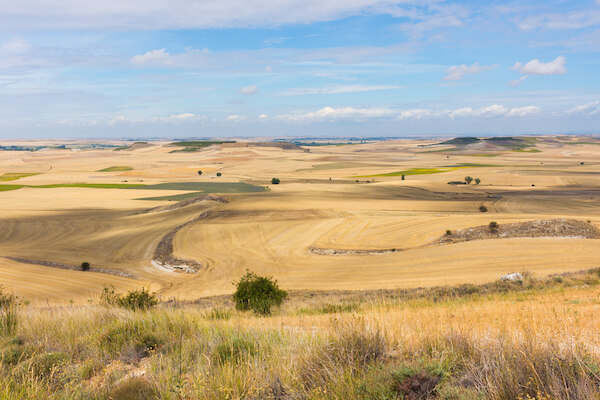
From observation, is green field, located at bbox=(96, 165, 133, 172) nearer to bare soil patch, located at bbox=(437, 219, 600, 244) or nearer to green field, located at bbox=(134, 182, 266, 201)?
green field, located at bbox=(134, 182, 266, 201)

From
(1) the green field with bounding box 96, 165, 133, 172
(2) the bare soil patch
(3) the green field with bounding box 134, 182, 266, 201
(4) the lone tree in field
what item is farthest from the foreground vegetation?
(1) the green field with bounding box 96, 165, 133, 172

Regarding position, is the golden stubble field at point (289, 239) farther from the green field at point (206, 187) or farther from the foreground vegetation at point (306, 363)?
the foreground vegetation at point (306, 363)

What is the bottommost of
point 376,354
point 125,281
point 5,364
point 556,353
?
point 125,281

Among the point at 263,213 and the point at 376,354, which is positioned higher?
the point at 376,354

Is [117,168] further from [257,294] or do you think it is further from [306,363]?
[306,363]

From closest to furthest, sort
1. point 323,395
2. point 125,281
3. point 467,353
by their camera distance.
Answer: point 323,395 → point 467,353 → point 125,281

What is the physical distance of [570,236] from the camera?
1592 inches

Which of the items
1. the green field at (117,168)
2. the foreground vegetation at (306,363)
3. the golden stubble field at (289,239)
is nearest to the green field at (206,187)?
the golden stubble field at (289,239)

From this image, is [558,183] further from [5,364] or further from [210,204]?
[5,364]

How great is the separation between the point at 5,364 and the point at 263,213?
4893 cm

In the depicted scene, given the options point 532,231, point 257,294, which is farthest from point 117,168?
point 257,294

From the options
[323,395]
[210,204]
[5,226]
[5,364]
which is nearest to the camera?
[323,395]

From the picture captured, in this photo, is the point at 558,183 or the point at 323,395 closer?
the point at 323,395

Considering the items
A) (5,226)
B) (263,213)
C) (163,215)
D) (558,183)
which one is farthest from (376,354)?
(558,183)
